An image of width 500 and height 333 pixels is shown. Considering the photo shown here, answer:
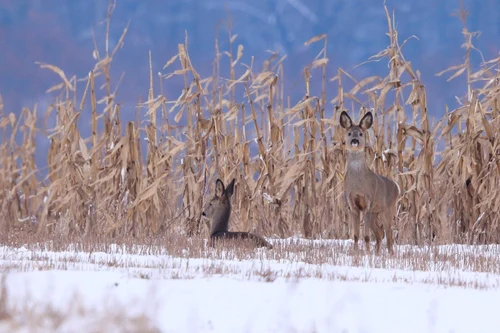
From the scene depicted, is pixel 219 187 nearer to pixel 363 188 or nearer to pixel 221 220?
pixel 221 220

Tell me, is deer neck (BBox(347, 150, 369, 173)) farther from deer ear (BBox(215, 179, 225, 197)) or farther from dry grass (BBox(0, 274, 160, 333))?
dry grass (BBox(0, 274, 160, 333))

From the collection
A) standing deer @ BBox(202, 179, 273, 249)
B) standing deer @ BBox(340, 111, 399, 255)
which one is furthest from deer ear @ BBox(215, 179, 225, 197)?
standing deer @ BBox(340, 111, 399, 255)

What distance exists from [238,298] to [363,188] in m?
4.90

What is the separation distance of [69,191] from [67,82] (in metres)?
1.88

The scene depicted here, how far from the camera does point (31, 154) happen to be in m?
14.8

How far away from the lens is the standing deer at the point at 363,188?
10383mm

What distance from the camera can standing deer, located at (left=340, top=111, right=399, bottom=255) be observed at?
1038 cm

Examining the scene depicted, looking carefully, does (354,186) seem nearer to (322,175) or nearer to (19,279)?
(322,175)

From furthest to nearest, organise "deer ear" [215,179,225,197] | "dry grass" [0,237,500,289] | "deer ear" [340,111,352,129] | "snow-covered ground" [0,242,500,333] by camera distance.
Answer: "deer ear" [215,179,225,197], "deer ear" [340,111,352,129], "dry grass" [0,237,500,289], "snow-covered ground" [0,242,500,333]

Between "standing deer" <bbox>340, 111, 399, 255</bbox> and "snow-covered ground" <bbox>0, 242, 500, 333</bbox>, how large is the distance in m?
2.45

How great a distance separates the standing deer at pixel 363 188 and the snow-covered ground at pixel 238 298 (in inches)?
96.4

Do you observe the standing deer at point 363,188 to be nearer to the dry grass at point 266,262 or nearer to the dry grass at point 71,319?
the dry grass at point 266,262

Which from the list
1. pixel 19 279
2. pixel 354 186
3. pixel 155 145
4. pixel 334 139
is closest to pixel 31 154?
pixel 155 145

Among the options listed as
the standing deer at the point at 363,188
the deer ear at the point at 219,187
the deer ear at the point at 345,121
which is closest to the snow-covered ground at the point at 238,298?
the standing deer at the point at 363,188
